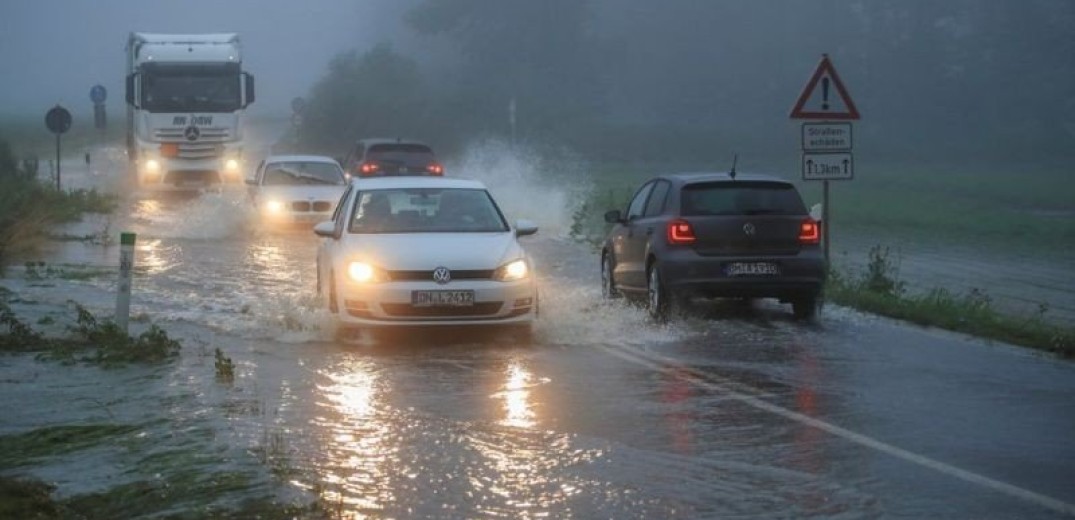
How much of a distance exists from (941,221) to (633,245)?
75.7 feet

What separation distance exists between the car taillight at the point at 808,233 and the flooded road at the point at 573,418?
0.87m

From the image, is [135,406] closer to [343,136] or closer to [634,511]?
[634,511]

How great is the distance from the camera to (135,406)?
11.4m

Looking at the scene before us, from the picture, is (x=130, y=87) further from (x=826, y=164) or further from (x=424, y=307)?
(x=424, y=307)

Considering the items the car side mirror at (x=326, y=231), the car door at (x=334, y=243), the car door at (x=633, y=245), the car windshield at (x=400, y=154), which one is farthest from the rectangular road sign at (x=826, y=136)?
the car windshield at (x=400, y=154)

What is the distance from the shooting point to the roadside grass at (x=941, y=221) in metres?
17.6

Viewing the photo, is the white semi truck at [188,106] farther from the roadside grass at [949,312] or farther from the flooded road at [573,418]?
the flooded road at [573,418]

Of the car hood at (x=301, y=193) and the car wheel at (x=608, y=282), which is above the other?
the car hood at (x=301, y=193)

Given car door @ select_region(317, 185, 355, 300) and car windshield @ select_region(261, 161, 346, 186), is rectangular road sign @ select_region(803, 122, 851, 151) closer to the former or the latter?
car door @ select_region(317, 185, 355, 300)

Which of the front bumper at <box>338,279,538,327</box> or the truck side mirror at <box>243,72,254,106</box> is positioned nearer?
the front bumper at <box>338,279,538,327</box>

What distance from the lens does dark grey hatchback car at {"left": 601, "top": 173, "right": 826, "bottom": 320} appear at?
56.0ft

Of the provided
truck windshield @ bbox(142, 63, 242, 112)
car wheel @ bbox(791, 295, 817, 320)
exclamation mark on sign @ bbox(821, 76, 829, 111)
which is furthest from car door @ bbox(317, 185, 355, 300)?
truck windshield @ bbox(142, 63, 242, 112)

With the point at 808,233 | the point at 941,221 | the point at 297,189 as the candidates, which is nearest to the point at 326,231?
the point at 808,233

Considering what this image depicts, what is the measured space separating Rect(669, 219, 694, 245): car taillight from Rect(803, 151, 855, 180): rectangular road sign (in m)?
3.18
